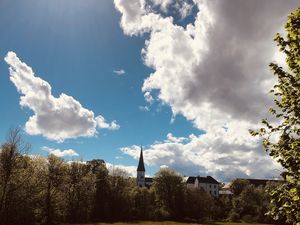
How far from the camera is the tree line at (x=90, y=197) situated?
34.0 metres

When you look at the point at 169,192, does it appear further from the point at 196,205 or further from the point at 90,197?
the point at 90,197

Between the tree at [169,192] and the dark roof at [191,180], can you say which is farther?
the dark roof at [191,180]

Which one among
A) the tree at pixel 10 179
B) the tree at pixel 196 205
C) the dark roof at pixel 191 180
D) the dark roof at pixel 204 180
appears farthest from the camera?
the dark roof at pixel 191 180

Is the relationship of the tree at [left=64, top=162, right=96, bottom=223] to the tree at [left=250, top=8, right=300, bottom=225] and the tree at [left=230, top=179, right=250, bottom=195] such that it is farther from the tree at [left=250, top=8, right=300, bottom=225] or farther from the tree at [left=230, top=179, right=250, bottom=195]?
the tree at [left=230, top=179, right=250, bottom=195]

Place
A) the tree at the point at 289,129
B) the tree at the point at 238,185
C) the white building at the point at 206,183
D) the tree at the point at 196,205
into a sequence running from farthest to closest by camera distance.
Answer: the white building at the point at 206,183 < the tree at the point at 238,185 < the tree at the point at 196,205 < the tree at the point at 289,129

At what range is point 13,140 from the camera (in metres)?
33.9

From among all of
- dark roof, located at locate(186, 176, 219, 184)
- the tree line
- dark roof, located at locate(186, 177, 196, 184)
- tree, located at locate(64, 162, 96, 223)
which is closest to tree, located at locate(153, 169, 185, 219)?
the tree line

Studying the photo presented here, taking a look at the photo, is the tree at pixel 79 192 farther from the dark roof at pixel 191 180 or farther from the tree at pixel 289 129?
the dark roof at pixel 191 180

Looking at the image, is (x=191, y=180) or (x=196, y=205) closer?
(x=196, y=205)

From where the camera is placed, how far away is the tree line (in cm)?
3400

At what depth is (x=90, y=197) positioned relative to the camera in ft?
222

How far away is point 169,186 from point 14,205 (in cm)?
5829

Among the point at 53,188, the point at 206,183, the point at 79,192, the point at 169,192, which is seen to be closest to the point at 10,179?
the point at 53,188

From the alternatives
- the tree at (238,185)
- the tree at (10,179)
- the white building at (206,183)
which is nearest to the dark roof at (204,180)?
the white building at (206,183)
